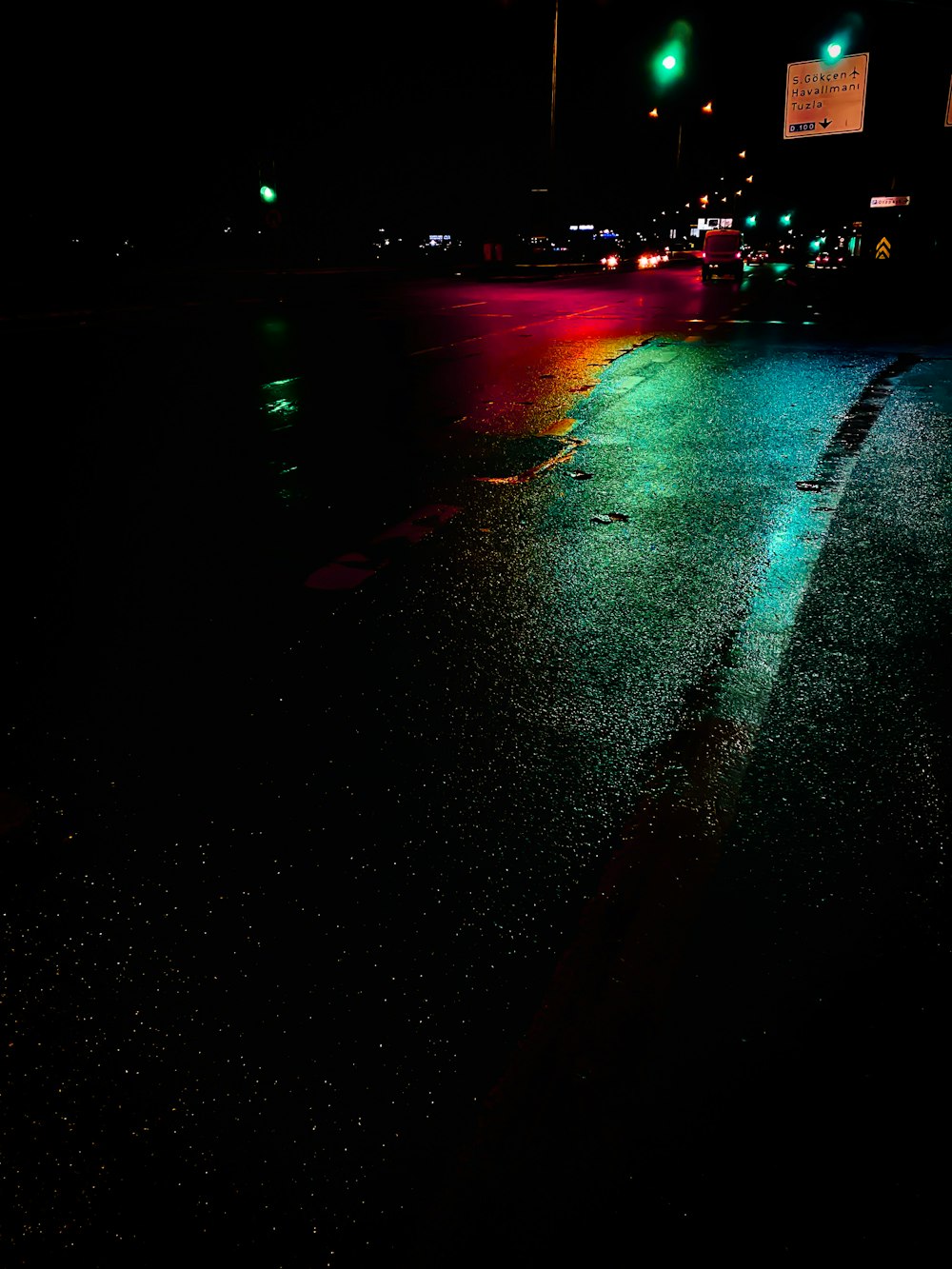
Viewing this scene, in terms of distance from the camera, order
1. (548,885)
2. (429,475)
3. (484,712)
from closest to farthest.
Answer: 1. (548,885)
2. (484,712)
3. (429,475)

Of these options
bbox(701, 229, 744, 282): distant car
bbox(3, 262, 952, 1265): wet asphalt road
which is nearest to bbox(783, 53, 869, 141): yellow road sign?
bbox(701, 229, 744, 282): distant car

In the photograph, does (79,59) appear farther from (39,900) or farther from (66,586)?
(39,900)

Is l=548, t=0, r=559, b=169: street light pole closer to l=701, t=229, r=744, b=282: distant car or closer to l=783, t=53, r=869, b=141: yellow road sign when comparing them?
l=701, t=229, r=744, b=282: distant car

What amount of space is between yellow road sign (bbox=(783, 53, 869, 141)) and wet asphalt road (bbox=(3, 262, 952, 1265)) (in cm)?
3711

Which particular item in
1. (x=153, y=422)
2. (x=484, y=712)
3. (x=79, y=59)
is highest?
(x=79, y=59)

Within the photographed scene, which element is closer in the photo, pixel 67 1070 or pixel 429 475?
pixel 67 1070

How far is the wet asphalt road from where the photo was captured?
5.72ft

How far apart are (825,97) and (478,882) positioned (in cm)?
4250

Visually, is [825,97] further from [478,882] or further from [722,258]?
[478,882]

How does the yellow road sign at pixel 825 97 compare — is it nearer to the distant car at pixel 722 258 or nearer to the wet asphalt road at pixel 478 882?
the distant car at pixel 722 258

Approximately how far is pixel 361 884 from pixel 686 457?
5976 millimetres

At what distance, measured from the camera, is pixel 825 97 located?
34094 millimetres

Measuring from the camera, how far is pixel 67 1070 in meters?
1.99

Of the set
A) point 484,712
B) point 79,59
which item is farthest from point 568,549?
point 79,59
